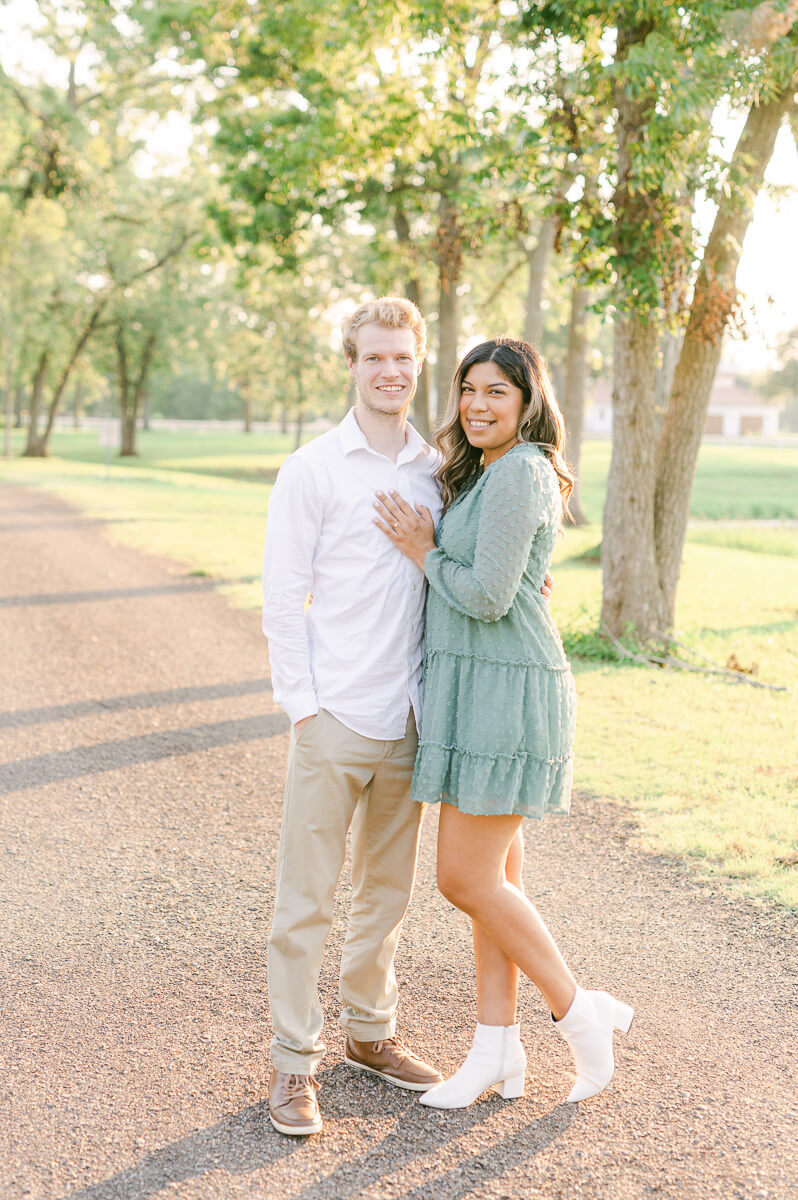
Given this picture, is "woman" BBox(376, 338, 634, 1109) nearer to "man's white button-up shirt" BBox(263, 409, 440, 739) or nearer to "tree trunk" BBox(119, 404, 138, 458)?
"man's white button-up shirt" BBox(263, 409, 440, 739)

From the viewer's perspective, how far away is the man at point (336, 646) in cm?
296

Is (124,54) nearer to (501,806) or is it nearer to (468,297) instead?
(468,297)

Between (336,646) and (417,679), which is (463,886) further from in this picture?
(336,646)

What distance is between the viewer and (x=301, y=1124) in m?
2.87

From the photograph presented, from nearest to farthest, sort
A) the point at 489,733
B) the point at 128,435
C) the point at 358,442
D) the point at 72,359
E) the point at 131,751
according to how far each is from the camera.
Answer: the point at 489,733 → the point at 358,442 → the point at 131,751 → the point at 72,359 → the point at 128,435

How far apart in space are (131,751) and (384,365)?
4048 millimetres

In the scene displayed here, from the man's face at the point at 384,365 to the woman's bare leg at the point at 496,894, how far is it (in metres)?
1.14

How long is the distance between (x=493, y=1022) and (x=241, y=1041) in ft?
2.66

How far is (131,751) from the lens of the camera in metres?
6.36

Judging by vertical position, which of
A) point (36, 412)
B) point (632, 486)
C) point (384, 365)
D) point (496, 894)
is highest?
point (36, 412)

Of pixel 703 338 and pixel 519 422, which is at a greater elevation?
pixel 703 338

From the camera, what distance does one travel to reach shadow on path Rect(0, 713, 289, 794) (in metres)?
5.91

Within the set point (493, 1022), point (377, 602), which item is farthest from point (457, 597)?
point (493, 1022)

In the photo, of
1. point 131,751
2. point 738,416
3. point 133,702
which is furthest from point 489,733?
point 738,416
